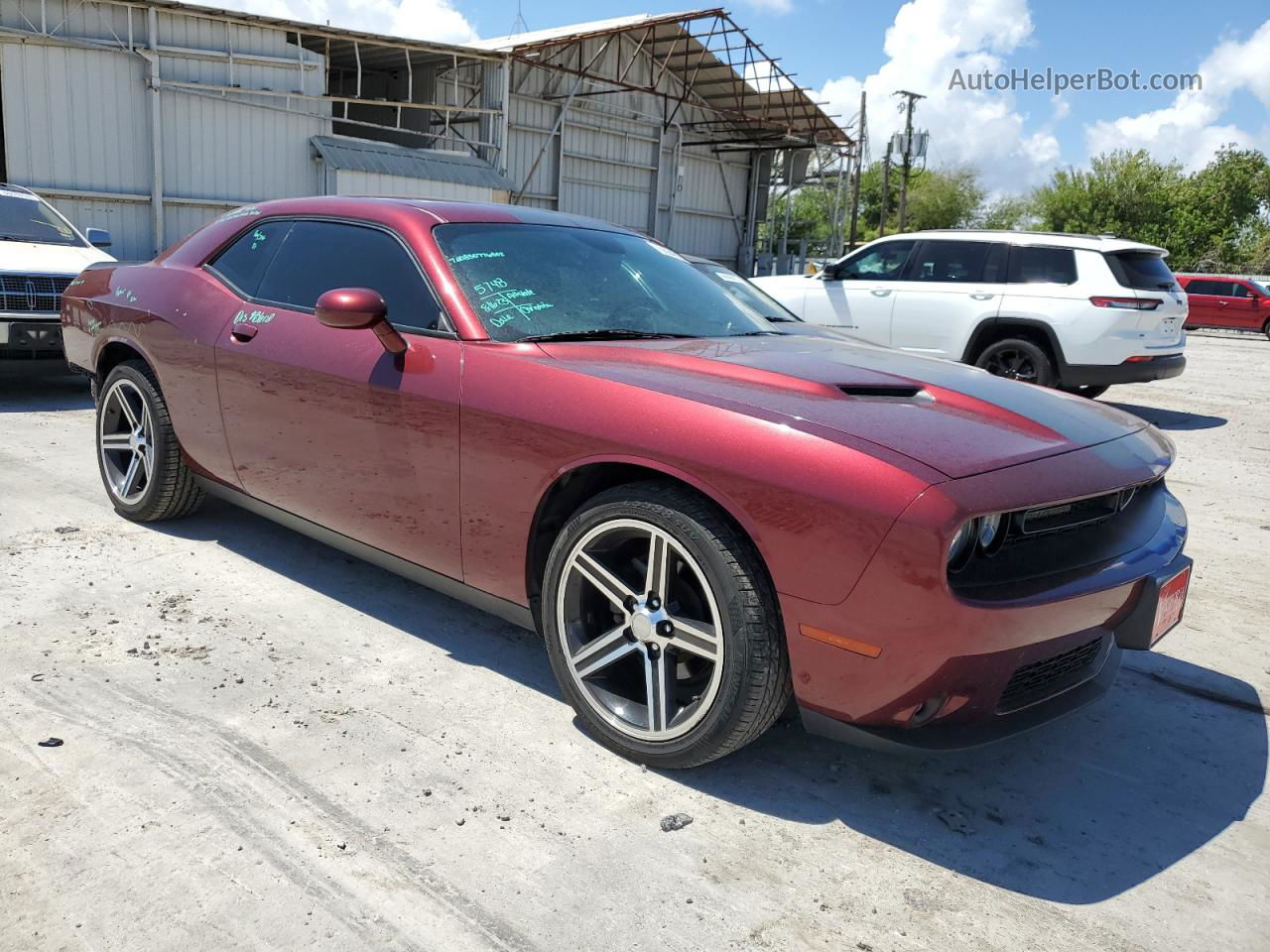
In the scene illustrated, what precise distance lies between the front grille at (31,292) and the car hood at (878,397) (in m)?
6.49

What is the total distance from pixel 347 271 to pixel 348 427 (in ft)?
2.10

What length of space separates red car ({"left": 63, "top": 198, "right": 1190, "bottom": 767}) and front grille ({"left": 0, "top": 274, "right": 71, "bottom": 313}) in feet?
14.9

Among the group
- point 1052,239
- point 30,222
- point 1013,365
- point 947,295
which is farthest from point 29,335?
point 1052,239

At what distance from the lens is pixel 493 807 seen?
8.65 feet

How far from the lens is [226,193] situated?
53.8ft

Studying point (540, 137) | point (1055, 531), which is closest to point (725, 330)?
point (1055, 531)

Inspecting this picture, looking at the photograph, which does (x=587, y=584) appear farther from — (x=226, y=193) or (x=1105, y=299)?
(x=226, y=193)

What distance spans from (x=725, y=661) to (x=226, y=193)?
16.3 m

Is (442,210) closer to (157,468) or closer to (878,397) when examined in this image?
(878,397)

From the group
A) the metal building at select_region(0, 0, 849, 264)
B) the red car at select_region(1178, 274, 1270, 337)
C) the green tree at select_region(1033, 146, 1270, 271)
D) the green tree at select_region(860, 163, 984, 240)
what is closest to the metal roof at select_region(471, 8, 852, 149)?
the metal building at select_region(0, 0, 849, 264)

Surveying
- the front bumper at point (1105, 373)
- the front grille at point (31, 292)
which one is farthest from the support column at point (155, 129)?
the front bumper at point (1105, 373)

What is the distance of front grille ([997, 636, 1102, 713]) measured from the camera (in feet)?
8.36

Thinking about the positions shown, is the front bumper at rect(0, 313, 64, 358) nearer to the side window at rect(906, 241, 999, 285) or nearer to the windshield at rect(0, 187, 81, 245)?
the windshield at rect(0, 187, 81, 245)

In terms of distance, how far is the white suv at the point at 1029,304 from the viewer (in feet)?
31.2
